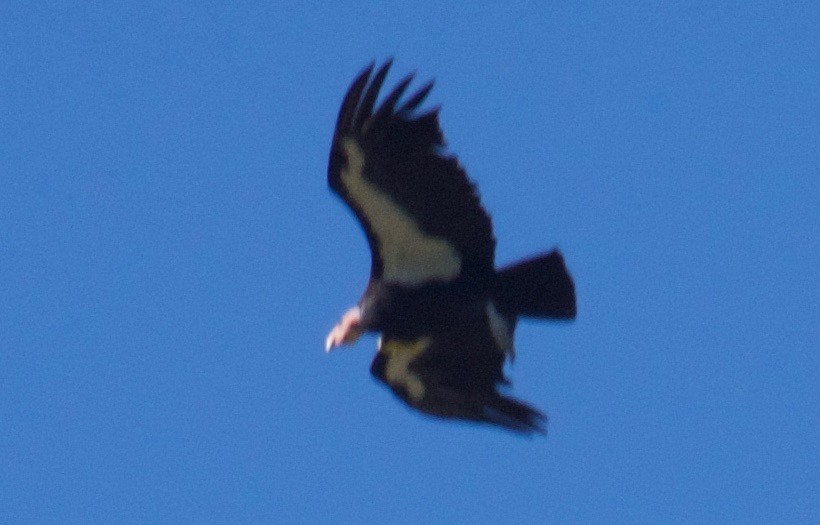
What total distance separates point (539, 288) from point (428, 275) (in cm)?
70

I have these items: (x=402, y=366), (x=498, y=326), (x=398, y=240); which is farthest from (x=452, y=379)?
(x=398, y=240)

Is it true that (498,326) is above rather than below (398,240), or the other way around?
below

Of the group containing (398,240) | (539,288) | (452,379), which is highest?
(398,240)

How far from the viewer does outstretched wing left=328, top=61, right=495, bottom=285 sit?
651 inches

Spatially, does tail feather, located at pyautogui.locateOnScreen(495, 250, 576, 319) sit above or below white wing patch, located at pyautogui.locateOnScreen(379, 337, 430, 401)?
above

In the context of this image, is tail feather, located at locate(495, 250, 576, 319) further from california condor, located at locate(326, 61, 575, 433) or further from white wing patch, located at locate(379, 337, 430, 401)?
white wing patch, located at locate(379, 337, 430, 401)

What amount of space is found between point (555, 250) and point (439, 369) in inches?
→ 47.5

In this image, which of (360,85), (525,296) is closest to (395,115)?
(360,85)

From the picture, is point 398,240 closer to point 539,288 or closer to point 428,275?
point 428,275

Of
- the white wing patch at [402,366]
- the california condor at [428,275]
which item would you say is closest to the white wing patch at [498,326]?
the california condor at [428,275]

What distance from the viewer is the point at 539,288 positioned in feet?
55.8

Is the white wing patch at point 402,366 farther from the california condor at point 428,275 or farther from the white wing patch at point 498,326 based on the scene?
the white wing patch at point 498,326

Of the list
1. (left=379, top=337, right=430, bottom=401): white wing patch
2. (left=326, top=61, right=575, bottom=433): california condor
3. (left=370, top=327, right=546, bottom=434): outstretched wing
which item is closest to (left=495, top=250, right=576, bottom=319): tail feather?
(left=326, top=61, right=575, bottom=433): california condor

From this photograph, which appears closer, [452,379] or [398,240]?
[398,240]
